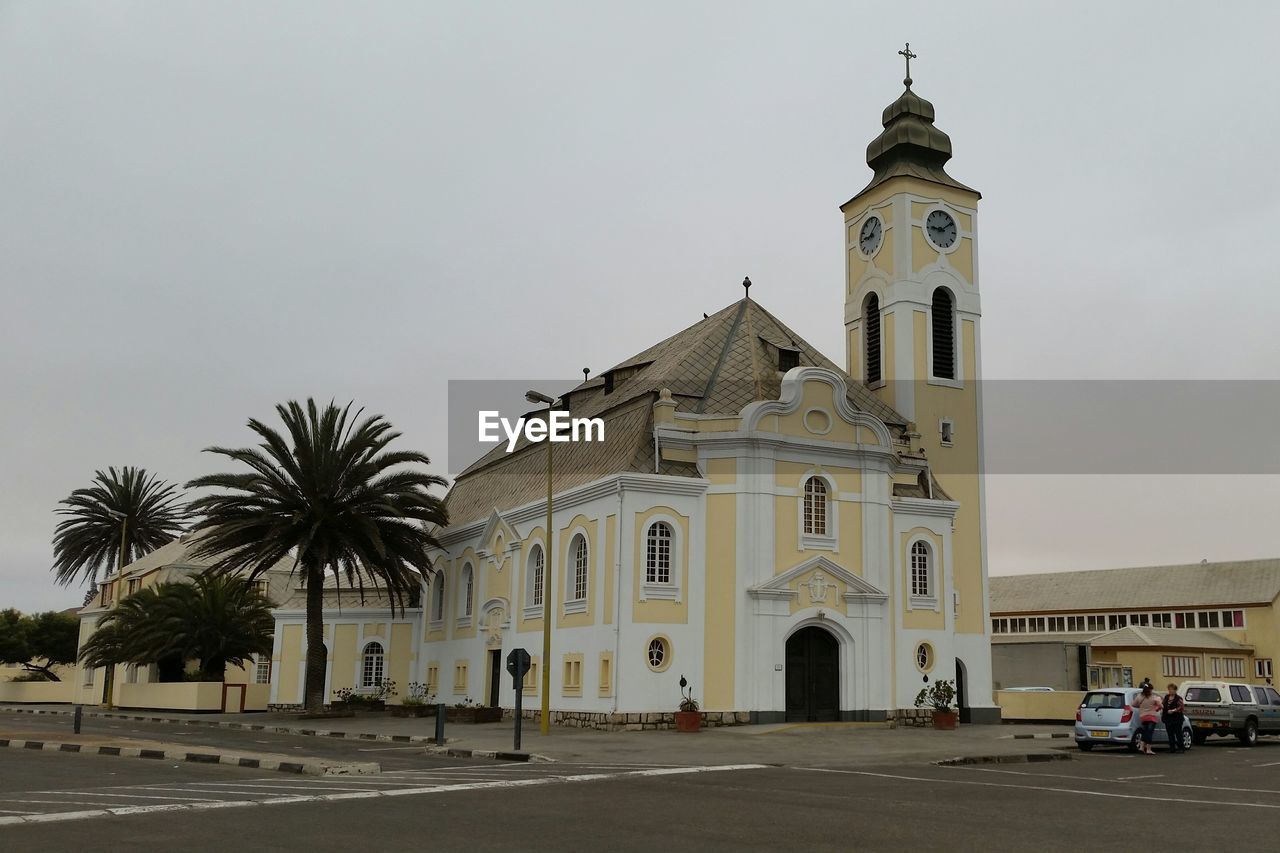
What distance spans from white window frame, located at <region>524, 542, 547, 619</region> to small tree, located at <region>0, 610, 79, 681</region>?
57.2 m

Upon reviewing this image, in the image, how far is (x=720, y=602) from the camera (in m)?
35.2

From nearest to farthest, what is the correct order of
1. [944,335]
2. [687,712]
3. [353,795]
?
[353,795], [687,712], [944,335]

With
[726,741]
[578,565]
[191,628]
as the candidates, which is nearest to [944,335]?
[578,565]

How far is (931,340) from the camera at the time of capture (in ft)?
147

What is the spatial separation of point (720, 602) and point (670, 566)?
1.79m

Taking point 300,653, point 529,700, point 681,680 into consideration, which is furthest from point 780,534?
→ point 300,653

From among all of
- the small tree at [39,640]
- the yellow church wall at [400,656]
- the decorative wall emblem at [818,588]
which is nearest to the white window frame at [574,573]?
the decorative wall emblem at [818,588]

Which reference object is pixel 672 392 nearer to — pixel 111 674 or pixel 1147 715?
pixel 1147 715

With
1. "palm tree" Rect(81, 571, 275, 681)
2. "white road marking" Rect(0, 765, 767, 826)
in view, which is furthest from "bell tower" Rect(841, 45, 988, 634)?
"palm tree" Rect(81, 571, 275, 681)

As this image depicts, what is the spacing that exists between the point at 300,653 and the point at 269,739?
20944mm

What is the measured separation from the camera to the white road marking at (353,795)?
43.8 feet

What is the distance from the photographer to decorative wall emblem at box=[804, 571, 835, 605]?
35.9 metres

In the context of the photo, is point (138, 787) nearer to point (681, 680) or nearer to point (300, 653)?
point (681, 680)

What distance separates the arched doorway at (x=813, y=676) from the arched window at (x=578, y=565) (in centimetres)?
659
